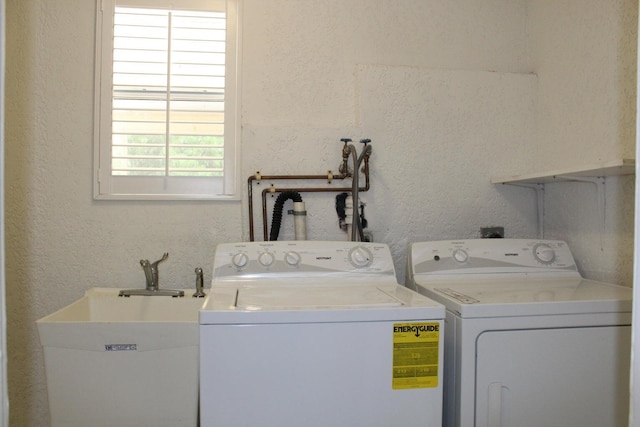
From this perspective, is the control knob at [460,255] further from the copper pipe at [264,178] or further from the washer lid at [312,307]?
the copper pipe at [264,178]

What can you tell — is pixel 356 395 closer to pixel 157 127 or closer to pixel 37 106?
pixel 157 127

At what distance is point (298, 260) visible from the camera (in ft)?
5.32

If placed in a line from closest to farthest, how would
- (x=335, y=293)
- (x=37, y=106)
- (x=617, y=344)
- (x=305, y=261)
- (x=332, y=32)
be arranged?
(x=617, y=344) → (x=335, y=293) → (x=305, y=261) → (x=37, y=106) → (x=332, y=32)

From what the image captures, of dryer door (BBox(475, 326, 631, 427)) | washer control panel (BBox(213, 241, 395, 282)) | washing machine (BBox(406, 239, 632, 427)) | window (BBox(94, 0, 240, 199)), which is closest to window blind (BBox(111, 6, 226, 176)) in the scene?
window (BBox(94, 0, 240, 199))

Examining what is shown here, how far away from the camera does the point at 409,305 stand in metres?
1.21

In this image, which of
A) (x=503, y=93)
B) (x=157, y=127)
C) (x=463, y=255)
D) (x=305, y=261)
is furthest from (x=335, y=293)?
(x=503, y=93)

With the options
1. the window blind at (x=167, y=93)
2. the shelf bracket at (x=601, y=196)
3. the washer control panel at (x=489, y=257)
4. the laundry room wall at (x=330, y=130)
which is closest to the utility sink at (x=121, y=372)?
the laundry room wall at (x=330, y=130)

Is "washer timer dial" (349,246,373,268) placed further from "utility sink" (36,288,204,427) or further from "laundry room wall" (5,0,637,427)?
"utility sink" (36,288,204,427)

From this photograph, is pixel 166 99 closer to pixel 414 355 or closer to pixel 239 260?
pixel 239 260

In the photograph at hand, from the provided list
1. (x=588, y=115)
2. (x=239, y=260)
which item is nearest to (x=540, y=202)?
(x=588, y=115)

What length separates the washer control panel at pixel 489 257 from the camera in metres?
1.73

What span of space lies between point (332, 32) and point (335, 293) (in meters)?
1.42

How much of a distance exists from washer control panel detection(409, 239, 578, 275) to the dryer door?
0.49 m

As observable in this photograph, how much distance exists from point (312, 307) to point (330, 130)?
1.12 metres
